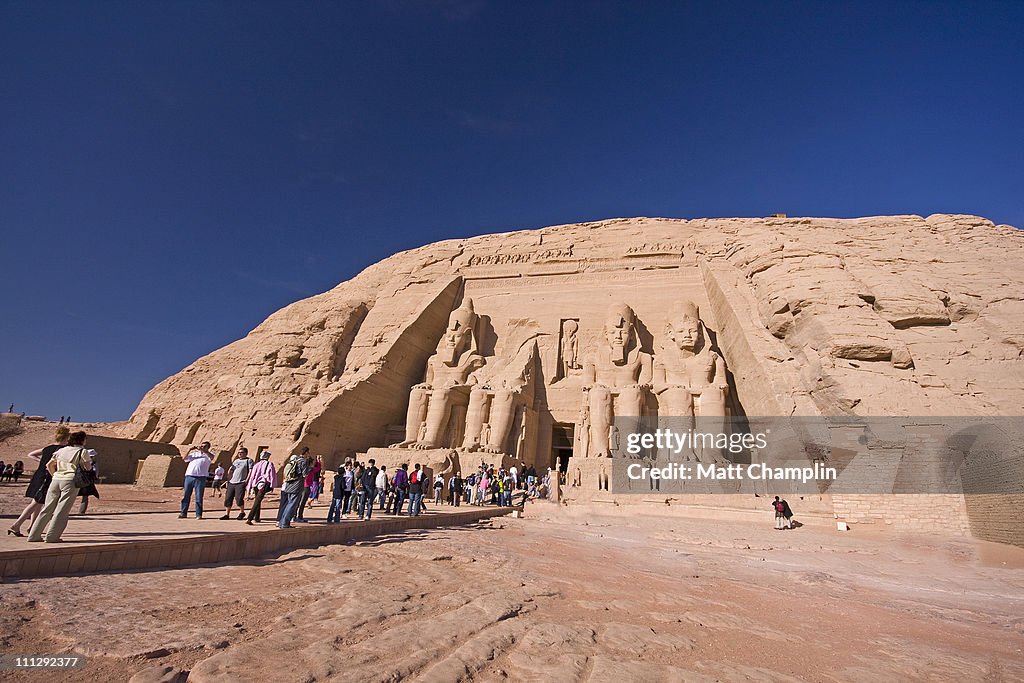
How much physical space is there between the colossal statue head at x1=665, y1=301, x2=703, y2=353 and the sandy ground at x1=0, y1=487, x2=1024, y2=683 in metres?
11.2

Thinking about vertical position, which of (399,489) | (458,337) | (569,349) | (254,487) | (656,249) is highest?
(656,249)

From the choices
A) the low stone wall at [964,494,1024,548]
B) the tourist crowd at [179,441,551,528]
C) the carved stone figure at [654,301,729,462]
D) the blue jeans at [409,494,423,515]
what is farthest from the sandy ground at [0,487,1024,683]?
the carved stone figure at [654,301,729,462]

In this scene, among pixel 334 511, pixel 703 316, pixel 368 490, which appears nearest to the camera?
pixel 334 511

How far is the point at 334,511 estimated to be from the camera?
6930 mm

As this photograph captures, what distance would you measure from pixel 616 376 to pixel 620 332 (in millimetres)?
1497

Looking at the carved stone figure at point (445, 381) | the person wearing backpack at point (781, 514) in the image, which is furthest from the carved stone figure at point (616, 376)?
the person wearing backpack at point (781, 514)

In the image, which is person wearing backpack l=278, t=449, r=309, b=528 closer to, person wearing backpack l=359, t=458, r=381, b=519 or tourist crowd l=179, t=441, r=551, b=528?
tourist crowd l=179, t=441, r=551, b=528

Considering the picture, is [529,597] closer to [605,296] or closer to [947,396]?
[947,396]

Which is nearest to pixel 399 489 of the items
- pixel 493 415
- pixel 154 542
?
pixel 154 542

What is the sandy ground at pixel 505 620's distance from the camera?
8.34ft

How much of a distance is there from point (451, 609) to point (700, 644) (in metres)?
1.60

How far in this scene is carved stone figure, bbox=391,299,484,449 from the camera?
1666 centimetres

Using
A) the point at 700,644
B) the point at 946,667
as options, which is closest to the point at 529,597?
the point at 700,644

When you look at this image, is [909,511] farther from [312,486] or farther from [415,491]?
[312,486]
